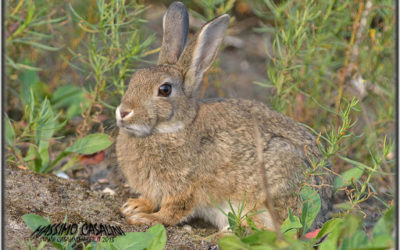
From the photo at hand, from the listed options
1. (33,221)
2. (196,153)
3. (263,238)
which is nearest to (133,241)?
(33,221)

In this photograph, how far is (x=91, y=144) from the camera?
4.82 meters

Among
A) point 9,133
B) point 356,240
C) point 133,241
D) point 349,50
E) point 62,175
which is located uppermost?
point 349,50

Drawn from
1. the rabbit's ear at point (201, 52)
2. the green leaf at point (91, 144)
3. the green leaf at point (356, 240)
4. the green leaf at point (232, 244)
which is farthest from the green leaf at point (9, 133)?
the green leaf at point (356, 240)

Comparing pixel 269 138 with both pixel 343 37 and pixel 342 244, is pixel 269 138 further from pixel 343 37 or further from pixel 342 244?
pixel 343 37

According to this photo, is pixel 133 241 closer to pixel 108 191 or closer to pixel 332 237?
pixel 332 237

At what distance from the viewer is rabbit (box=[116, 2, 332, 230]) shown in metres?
4.34

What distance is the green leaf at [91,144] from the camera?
15.7 ft

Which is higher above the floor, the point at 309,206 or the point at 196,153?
the point at 196,153

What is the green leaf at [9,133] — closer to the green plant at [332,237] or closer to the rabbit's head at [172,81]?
the rabbit's head at [172,81]

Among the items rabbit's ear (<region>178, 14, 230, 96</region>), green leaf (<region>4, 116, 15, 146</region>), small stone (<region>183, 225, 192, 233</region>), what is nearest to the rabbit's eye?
rabbit's ear (<region>178, 14, 230, 96</region>)

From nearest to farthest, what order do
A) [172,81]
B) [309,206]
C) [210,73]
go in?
[309,206]
[172,81]
[210,73]

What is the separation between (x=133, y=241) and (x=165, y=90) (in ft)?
4.63

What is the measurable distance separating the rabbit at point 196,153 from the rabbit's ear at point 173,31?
0.56ft

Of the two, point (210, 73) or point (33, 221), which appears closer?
point (33, 221)
